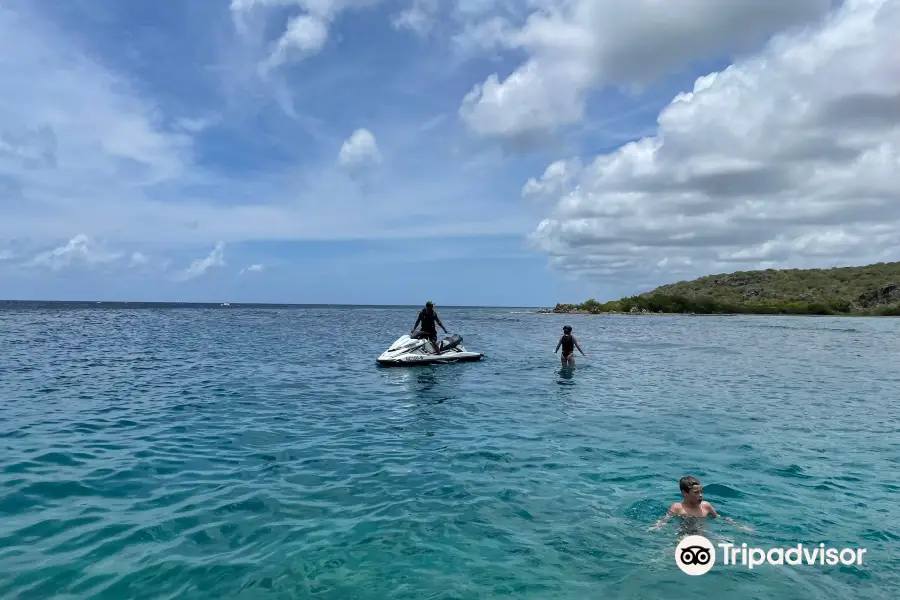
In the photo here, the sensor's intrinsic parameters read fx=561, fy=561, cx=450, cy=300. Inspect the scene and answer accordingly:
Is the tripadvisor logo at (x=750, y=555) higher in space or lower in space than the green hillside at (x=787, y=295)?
lower

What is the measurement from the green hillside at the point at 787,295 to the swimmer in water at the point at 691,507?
135 m

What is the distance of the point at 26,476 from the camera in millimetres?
10000

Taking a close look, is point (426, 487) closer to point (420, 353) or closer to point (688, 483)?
point (688, 483)

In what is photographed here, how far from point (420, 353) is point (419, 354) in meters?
0.11

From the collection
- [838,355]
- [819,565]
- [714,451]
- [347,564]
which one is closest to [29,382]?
[347,564]

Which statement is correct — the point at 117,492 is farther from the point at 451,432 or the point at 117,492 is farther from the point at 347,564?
the point at 451,432

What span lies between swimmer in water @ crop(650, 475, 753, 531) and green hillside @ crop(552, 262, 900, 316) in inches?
5302

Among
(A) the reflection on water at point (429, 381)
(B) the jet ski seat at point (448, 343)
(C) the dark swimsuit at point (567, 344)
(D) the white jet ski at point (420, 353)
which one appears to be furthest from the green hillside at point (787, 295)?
(A) the reflection on water at point (429, 381)

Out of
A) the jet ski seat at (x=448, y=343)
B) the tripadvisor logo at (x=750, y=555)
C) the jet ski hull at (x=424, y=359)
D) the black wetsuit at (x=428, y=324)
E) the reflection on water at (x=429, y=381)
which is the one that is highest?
the black wetsuit at (x=428, y=324)

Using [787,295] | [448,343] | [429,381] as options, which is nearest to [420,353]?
[448,343]

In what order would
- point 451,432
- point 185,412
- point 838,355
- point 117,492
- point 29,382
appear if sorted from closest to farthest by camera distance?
point 117,492 → point 451,432 → point 185,412 → point 29,382 → point 838,355

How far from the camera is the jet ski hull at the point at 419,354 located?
89.6 feet

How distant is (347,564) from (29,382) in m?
19.5

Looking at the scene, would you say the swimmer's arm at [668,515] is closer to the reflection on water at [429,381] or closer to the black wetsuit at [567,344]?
the reflection on water at [429,381]
